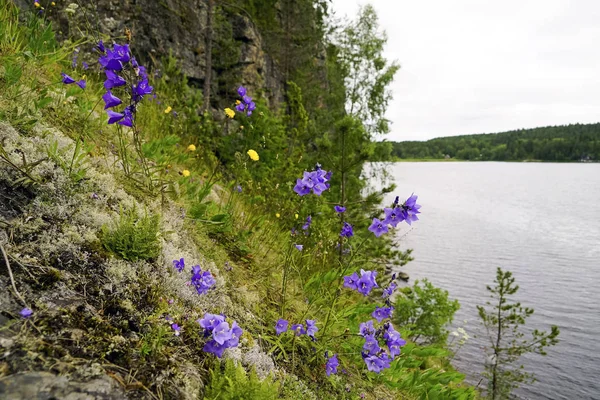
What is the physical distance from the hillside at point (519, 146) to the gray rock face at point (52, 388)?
11925 cm

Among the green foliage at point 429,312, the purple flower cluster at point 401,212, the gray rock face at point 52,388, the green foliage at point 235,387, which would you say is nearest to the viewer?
the gray rock face at point 52,388

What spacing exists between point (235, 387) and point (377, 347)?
3.78ft

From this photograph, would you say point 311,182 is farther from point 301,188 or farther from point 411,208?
point 411,208

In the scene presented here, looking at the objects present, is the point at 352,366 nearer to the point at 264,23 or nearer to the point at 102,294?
the point at 102,294

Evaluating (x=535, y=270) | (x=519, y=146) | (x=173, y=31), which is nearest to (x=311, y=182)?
(x=173, y=31)

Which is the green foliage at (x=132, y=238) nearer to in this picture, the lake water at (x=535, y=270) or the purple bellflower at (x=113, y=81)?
the purple bellflower at (x=113, y=81)

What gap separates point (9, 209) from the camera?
5.73ft

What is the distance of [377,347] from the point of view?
243cm

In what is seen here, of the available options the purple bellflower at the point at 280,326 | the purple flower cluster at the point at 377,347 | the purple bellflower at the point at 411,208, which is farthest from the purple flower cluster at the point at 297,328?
the purple bellflower at the point at 411,208

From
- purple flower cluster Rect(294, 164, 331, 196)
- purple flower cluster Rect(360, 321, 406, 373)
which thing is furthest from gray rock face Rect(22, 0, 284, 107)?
purple flower cluster Rect(360, 321, 406, 373)

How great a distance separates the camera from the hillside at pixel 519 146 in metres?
125

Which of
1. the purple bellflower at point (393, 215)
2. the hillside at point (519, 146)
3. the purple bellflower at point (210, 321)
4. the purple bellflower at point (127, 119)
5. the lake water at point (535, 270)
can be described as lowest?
the lake water at point (535, 270)

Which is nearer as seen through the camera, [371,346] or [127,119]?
[127,119]

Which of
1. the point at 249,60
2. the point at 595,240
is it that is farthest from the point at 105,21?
the point at 595,240
